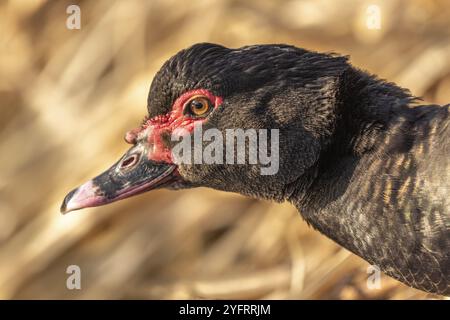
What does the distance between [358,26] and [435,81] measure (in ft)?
1.87

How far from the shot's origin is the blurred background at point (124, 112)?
15.0 ft

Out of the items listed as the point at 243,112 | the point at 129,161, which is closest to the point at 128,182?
the point at 129,161

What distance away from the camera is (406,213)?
2.58m

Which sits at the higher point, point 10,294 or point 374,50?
point 374,50

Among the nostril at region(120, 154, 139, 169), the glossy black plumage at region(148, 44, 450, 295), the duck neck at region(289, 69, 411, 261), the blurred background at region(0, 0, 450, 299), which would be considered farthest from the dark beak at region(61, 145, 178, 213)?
the blurred background at region(0, 0, 450, 299)

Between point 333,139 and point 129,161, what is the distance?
2.60 ft

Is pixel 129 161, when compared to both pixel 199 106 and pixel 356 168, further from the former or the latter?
pixel 356 168

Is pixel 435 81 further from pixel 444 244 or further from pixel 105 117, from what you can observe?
pixel 444 244

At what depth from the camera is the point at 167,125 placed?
2.89 m

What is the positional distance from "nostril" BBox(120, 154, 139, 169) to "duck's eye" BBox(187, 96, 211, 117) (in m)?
0.30

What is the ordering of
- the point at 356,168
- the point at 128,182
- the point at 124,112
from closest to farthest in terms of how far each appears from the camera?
the point at 356,168
the point at 128,182
the point at 124,112

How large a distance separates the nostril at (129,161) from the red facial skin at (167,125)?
0.19ft
